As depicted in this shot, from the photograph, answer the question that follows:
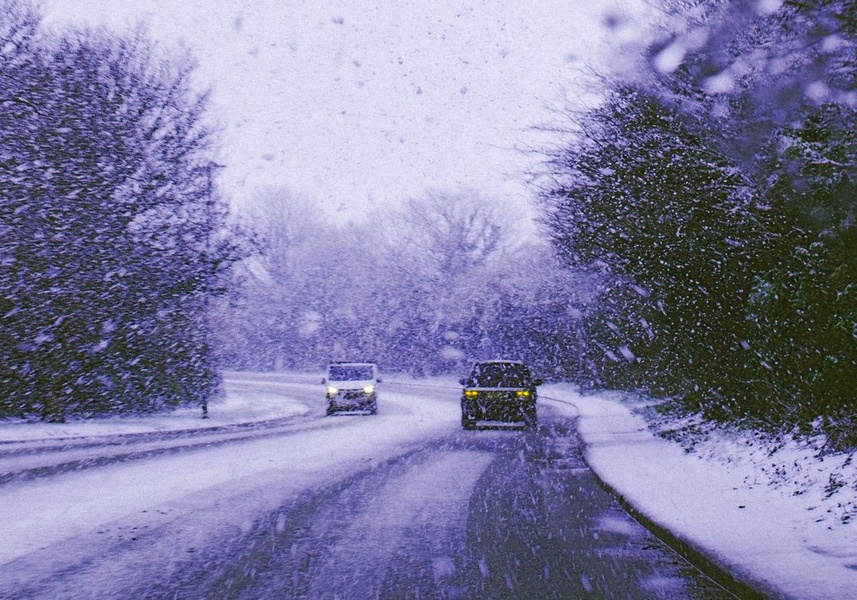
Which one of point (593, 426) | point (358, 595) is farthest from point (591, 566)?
point (593, 426)

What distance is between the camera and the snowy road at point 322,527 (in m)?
6.77

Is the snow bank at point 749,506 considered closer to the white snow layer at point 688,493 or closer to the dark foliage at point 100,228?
the white snow layer at point 688,493

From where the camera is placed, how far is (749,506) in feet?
32.1

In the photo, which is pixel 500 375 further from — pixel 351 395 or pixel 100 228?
pixel 100 228

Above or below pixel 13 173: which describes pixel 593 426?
below

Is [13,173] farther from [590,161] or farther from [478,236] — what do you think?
[478,236]

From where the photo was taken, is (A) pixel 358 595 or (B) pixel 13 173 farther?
(B) pixel 13 173

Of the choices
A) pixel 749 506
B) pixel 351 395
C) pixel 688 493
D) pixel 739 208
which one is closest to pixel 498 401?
pixel 351 395

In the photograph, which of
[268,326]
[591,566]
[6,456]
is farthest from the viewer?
[268,326]

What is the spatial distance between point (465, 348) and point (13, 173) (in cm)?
3787

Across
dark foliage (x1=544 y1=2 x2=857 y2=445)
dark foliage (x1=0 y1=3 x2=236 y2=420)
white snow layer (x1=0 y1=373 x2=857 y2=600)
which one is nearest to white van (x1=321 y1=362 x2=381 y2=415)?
dark foliage (x1=0 y1=3 x2=236 y2=420)

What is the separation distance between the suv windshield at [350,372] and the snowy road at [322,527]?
14066 millimetres

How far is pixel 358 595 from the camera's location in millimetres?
6398

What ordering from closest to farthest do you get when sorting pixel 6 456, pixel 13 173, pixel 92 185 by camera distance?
1. pixel 6 456
2. pixel 13 173
3. pixel 92 185
